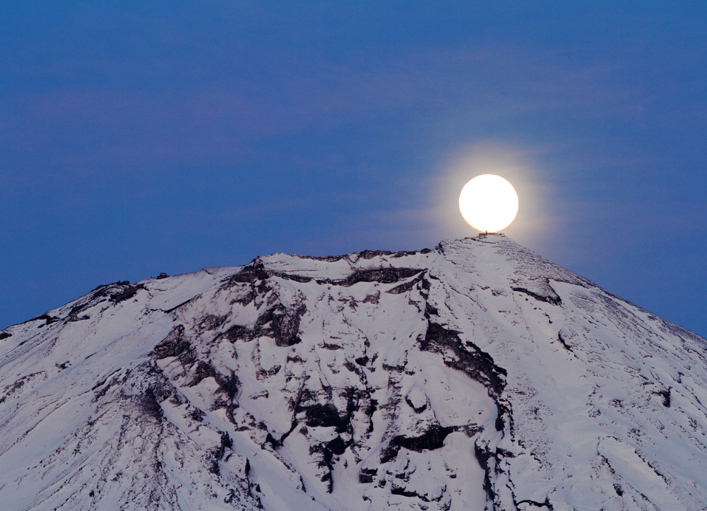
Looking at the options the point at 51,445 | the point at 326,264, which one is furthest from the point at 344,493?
the point at 326,264

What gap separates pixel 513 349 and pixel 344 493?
1354 inches

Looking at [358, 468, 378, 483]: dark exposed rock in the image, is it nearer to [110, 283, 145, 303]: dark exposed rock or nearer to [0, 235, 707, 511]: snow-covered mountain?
[0, 235, 707, 511]: snow-covered mountain

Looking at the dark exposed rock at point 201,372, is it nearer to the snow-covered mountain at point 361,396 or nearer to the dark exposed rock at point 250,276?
the snow-covered mountain at point 361,396

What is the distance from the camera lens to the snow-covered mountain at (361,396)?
11788 centimetres

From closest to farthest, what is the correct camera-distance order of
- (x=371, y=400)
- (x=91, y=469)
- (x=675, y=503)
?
(x=675, y=503), (x=91, y=469), (x=371, y=400)

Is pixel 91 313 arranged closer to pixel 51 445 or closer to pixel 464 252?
pixel 51 445

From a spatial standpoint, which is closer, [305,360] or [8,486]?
[8,486]

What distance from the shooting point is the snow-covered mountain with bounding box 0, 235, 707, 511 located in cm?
11788

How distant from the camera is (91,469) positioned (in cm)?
11938

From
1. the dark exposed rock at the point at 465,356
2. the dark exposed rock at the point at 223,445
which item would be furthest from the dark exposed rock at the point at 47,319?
the dark exposed rock at the point at 465,356

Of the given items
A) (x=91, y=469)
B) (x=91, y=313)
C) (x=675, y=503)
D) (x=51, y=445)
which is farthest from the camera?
(x=91, y=313)

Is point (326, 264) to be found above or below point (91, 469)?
above

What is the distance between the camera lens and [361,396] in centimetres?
13862

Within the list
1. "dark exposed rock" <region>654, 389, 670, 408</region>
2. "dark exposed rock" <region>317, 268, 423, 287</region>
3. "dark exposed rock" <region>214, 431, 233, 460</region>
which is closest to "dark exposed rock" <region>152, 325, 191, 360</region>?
"dark exposed rock" <region>214, 431, 233, 460</region>
